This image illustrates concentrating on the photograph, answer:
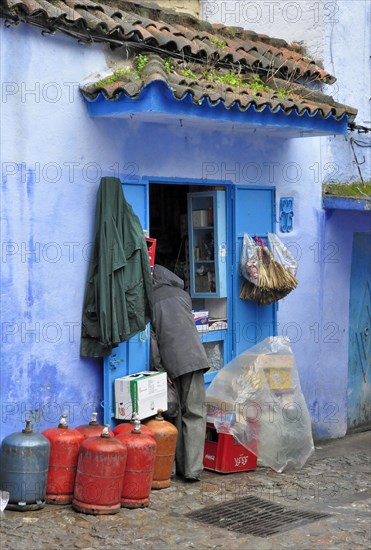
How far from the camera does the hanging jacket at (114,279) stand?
8.43 m

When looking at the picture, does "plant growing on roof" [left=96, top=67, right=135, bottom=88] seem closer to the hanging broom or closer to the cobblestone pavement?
the hanging broom

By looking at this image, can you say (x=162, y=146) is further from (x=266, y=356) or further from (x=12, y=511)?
(x=12, y=511)

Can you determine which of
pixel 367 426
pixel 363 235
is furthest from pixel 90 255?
pixel 367 426

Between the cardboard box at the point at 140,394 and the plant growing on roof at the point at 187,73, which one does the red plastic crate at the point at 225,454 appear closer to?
the cardboard box at the point at 140,394

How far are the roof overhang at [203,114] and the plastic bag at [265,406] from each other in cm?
219

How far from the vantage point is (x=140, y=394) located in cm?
859

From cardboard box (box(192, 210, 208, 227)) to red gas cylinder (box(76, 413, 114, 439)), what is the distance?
2.63 m

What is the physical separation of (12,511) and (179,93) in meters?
3.72

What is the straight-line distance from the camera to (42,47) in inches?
323

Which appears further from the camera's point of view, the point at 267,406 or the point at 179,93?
the point at 267,406

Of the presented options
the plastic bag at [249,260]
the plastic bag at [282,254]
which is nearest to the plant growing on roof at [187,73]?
the plastic bag at [249,260]

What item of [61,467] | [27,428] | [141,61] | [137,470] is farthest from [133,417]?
[141,61]

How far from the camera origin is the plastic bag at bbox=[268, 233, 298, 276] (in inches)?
398

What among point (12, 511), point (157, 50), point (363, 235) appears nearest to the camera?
point (12, 511)
